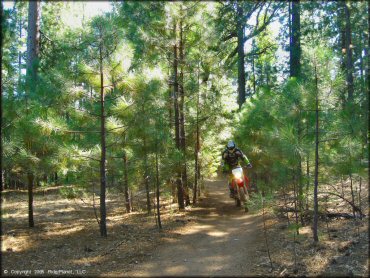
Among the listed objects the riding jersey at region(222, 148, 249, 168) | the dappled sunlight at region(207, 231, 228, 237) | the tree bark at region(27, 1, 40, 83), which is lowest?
the dappled sunlight at region(207, 231, 228, 237)

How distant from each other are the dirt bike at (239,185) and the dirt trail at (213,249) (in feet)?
1.43

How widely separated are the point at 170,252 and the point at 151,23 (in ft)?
22.8

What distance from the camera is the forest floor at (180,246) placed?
19.5 ft

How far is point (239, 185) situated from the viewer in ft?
36.2

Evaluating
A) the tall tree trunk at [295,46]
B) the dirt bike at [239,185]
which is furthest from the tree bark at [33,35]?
the tall tree trunk at [295,46]

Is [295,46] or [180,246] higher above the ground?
[295,46]

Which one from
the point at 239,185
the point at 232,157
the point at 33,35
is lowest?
the point at 239,185

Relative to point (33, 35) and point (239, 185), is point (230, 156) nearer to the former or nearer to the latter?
point (239, 185)

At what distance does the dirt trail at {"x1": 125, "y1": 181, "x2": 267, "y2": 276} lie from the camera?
6039mm

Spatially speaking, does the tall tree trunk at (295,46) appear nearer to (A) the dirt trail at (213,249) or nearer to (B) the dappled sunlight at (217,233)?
(A) the dirt trail at (213,249)

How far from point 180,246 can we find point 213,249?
2.55 ft

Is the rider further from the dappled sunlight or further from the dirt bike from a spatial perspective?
the dappled sunlight

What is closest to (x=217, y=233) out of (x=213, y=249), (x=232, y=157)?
(x=213, y=249)

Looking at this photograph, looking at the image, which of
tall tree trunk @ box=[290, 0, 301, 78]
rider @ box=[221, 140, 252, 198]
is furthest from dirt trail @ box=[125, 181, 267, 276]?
tall tree trunk @ box=[290, 0, 301, 78]
